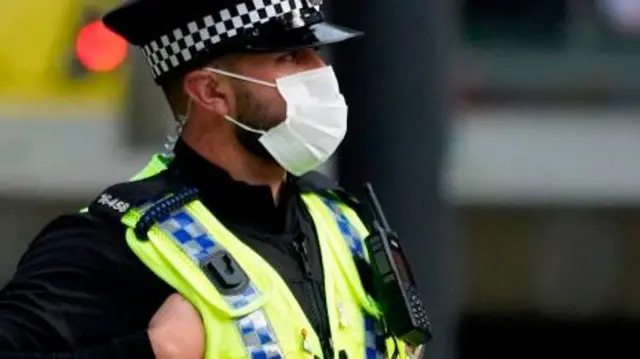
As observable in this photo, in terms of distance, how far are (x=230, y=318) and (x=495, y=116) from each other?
6.25 meters

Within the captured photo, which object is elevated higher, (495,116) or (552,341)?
(495,116)

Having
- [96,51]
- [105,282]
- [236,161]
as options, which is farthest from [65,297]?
[96,51]

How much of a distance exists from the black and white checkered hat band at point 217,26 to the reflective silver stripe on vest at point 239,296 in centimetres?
29

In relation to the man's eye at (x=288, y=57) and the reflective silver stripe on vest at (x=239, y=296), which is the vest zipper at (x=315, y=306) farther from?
the man's eye at (x=288, y=57)

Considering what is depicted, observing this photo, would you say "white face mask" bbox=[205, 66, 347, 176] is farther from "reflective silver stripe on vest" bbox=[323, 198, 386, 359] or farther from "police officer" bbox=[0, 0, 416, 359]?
"reflective silver stripe on vest" bbox=[323, 198, 386, 359]

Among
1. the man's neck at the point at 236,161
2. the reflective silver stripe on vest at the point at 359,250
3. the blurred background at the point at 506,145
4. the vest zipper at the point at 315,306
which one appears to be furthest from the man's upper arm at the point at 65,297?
the blurred background at the point at 506,145

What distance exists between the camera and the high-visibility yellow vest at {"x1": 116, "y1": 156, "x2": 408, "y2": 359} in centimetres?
327

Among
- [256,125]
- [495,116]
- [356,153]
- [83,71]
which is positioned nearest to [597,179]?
[495,116]

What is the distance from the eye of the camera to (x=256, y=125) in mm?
3426

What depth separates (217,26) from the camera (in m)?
3.43

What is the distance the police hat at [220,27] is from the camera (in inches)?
134

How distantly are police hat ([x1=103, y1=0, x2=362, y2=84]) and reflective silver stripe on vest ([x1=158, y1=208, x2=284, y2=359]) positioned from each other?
0.94ft

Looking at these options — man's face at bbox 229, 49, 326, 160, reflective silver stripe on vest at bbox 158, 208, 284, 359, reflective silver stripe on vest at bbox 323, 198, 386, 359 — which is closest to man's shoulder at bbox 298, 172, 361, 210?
reflective silver stripe on vest at bbox 323, 198, 386, 359

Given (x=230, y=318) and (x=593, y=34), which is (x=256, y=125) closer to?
(x=230, y=318)
